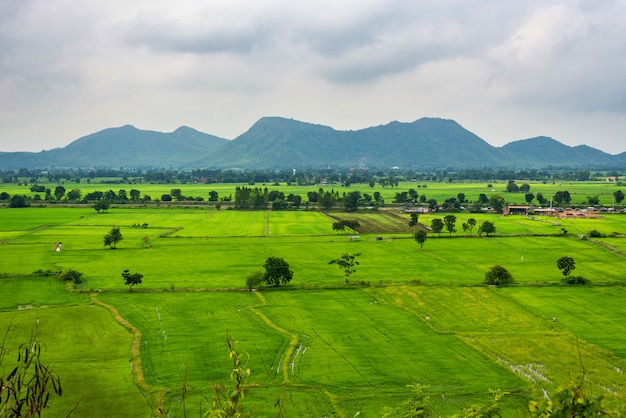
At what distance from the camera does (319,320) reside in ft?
125

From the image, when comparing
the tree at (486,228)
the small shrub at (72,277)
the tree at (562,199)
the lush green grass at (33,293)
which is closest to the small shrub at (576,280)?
the tree at (486,228)

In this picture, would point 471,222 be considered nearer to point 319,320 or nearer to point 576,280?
point 576,280

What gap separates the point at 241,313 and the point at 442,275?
72.4ft

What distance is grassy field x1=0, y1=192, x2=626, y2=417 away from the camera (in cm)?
2678

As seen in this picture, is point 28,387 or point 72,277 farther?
point 72,277

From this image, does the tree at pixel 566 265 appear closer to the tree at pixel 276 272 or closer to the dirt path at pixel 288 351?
the tree at pixel 276 272

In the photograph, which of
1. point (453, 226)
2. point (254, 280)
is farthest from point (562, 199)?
point (254, 280)

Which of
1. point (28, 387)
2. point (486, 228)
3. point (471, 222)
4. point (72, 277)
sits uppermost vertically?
point (28, 387)

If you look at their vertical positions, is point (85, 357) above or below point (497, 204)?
below

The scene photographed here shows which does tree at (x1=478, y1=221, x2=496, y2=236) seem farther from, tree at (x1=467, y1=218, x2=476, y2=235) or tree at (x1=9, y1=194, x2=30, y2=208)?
tree at (x1=9, y1=194, x2=30, y2=208)

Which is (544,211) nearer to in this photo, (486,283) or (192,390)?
(486,283)

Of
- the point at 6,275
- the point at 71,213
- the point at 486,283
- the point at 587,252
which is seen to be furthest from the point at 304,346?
the point at 71,213

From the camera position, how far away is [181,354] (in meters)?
31.2

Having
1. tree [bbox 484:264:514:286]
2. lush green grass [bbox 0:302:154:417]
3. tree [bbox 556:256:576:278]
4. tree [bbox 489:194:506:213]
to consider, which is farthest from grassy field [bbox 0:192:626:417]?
tree [bbox 489:194:506:213]
